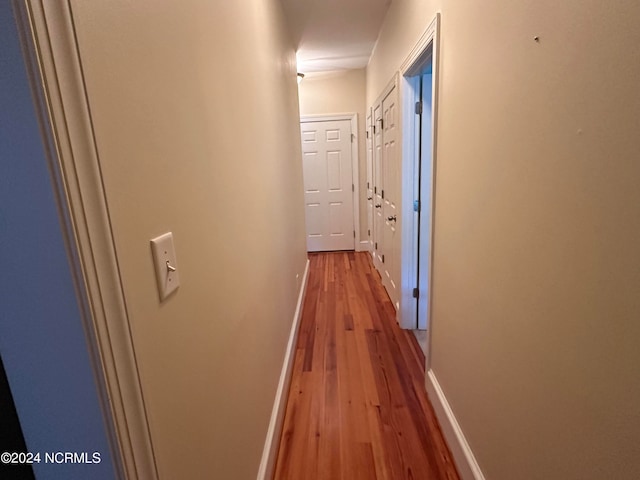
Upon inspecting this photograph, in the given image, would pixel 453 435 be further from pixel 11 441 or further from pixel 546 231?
pixel 11 441

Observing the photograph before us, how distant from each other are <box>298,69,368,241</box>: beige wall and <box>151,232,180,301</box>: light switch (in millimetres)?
4360

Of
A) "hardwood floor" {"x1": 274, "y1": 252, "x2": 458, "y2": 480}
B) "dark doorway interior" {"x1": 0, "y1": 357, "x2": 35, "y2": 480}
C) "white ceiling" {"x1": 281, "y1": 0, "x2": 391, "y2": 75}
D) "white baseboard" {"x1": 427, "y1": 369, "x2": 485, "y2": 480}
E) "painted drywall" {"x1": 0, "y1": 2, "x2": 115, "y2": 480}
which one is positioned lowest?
"hardwood floor" {"x1": 274, "y1": 252, "x2": 458, "y2": 480}

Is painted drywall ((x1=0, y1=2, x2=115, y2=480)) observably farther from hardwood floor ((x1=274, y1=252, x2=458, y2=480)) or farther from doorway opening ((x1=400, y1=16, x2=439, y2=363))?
doorway opening ((x1=400, y1=16, x2=439, y2=363))

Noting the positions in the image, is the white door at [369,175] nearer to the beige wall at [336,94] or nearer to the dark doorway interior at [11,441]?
the beige wall at [336,94]

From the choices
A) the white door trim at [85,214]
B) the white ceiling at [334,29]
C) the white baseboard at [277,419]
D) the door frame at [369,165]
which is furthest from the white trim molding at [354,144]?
the white door trim at [85,214]

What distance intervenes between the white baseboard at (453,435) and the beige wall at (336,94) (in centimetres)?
372

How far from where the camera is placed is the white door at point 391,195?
2654 mm

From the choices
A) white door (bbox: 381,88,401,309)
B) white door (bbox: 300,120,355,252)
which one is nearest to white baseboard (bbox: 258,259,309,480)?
white door (bbox: 381,88,401,309)

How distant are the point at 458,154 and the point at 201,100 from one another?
1028mm

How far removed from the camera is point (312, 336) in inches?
103

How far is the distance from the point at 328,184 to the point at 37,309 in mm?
4469

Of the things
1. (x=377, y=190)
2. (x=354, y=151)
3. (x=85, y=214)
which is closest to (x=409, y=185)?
(x=377, y=190)

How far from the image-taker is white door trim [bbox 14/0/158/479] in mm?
376

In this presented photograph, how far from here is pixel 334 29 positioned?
3045mm
